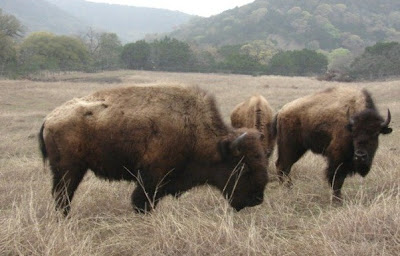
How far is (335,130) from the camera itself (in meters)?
6.49

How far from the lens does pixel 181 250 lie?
3613mm

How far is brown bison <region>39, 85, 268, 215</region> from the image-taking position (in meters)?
4.85

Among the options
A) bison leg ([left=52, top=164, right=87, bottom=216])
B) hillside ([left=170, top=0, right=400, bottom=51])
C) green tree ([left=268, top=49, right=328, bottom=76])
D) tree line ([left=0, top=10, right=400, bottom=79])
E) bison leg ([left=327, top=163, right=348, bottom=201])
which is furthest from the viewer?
hillside ([left=170, top=0, right=400, bottom=51])

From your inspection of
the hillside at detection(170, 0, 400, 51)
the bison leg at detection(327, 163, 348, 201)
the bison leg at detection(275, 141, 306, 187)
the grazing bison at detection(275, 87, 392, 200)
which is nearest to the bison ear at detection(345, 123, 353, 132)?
the grazing bison at detection(275, 87, 392, 200)

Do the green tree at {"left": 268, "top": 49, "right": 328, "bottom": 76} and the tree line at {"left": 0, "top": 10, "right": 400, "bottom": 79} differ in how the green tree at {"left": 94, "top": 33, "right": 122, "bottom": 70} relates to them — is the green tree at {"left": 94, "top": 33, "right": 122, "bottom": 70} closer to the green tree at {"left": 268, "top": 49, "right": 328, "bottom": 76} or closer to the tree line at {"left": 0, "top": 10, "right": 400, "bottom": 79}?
the tree line at {"left": 0, "top": 10, "right": 400, "bottom": 79}

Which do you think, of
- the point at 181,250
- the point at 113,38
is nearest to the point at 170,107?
the point at 181,250

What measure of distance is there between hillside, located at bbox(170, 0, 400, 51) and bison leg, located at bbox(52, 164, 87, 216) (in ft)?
392

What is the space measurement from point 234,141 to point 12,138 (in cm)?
1022

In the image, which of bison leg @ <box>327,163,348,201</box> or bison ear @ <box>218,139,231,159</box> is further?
bison leg @ <box>327,163,348,201</box>

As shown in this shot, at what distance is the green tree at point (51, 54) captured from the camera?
53.2 metres

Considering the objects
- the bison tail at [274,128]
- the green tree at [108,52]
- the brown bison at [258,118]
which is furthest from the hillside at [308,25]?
the bison tail at [274,128]

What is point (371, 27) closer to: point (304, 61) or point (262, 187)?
point (304, 61)

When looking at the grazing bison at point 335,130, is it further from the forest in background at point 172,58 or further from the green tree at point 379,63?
the green tree at point 379,63

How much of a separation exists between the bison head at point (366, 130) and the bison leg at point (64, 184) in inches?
149
